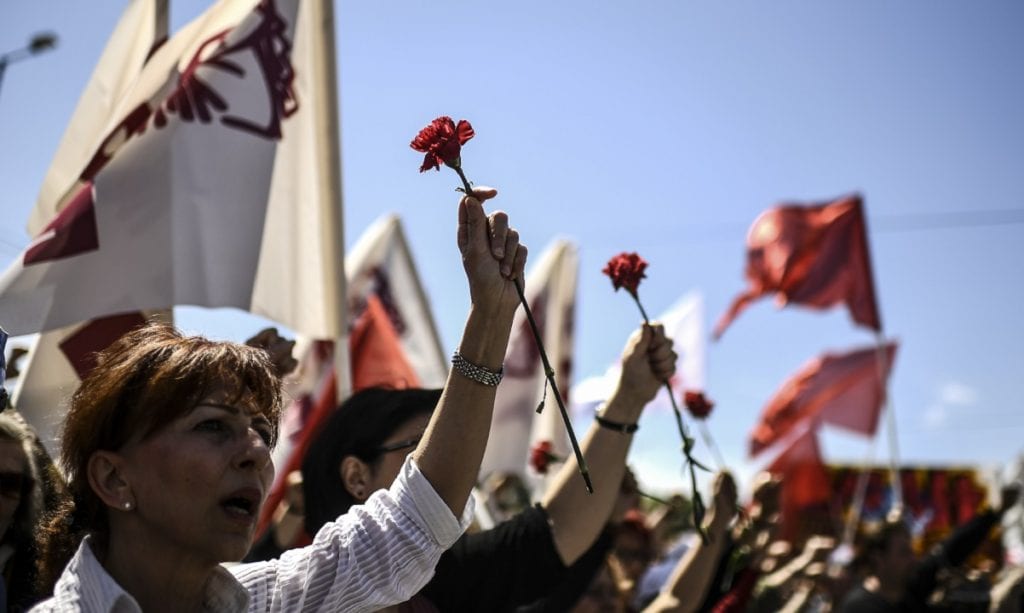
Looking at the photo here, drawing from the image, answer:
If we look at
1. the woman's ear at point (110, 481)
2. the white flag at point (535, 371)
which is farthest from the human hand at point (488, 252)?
the white flag at point (535, 371)

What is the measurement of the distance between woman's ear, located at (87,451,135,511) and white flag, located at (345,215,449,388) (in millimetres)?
5515

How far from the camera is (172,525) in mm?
1778

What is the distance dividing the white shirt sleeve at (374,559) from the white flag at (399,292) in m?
5.40

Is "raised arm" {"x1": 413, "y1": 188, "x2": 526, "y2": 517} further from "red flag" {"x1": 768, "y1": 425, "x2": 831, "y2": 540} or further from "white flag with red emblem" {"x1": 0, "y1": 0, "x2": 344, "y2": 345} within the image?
"red flag" {"x1": 768, "y1": 425, "x2": 831, "y2": 540}

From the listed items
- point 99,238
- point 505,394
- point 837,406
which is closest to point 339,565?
point 99,238

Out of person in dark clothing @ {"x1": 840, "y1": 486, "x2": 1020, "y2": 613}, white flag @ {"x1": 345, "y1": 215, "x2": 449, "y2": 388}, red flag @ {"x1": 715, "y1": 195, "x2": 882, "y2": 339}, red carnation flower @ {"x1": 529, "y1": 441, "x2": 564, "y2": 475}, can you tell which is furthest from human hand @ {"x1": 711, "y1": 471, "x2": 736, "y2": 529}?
red flag @ {"x1": 715, "y1": 195, "x2": 882, "y2": 339}

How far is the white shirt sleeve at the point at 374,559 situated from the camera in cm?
191

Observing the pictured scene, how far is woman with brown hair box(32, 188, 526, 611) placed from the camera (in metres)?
1.79

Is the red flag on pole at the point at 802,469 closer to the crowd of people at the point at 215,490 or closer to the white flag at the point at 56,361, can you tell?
the white flag at the point at 56,361

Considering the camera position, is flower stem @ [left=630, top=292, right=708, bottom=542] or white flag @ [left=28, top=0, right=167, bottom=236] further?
white flag @ [left=28, top=0, right=167, bottom=236]

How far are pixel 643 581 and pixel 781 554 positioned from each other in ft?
5.03

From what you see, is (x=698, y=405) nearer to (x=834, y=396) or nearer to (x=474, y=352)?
(x=474, y=352)

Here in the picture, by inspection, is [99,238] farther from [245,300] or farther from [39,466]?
[39,466]

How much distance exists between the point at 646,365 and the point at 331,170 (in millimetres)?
1982
